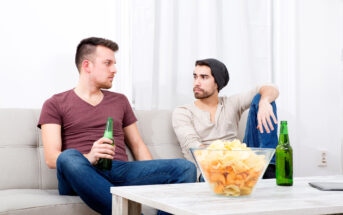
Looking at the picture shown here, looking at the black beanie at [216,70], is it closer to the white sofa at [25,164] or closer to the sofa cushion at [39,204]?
the white sofa at [25,164]

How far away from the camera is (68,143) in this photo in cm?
217

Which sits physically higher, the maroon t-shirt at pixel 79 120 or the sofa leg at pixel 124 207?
the maroon t-shirt at pixel 79 120

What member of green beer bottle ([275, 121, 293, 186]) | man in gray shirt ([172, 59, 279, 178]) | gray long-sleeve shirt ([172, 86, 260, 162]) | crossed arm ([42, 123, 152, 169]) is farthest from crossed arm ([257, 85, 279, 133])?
crossed arm ([42, 123, 152, 169])

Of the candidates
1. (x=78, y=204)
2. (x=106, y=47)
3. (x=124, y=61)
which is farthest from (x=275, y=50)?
(x=78, y=204)

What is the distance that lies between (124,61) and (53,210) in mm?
1337

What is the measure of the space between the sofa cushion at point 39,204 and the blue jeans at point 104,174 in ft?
0.19

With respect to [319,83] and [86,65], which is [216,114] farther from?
[319,83]

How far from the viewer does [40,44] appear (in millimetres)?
2611

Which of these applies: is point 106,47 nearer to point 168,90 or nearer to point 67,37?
point 67,37

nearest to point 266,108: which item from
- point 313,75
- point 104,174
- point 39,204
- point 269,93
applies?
point 269,93

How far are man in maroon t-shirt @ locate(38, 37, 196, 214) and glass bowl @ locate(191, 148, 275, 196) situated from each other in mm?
572

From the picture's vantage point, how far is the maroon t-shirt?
84.7 inches

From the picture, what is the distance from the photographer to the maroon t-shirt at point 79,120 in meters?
2.15

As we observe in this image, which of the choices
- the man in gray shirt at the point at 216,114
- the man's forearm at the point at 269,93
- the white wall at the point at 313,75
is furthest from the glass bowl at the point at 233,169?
the white wall at the point at 313,75
